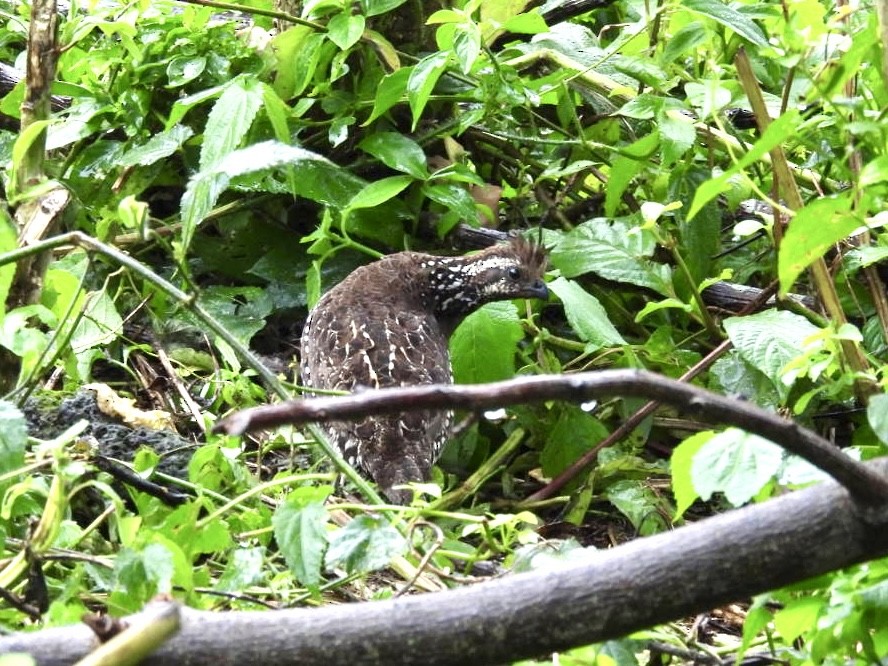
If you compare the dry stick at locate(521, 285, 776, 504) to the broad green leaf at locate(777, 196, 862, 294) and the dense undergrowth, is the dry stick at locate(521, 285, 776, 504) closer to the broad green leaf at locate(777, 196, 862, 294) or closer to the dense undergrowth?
the dense undergrowth

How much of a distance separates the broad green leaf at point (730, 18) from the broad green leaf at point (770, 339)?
785mm

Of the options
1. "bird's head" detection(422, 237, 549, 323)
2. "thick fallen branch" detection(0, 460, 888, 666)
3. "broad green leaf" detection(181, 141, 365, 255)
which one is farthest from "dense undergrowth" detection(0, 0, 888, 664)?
"thick fallen branch" detection(0, 460, 888, 666)

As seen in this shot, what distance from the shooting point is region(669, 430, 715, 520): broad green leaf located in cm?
225

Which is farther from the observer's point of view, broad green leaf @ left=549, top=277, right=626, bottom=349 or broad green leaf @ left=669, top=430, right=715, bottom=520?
broad green leaf @ left=549, top=277, right=626, bottom=349

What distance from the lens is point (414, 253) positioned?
5074 millimetres

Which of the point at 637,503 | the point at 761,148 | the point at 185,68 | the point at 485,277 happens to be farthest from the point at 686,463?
the point at 185,68

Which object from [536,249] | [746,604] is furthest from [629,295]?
[746,604]

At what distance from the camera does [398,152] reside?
15.7ft

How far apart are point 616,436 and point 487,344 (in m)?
0.64

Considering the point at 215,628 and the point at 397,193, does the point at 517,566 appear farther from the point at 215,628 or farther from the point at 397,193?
the point at 397,193

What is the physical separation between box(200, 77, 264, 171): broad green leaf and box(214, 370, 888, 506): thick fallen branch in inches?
63.0

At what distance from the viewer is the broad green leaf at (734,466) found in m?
2.07

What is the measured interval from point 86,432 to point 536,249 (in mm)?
1709

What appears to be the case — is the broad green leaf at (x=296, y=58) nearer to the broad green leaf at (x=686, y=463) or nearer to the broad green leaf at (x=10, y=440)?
the broad green leaf at (x=10, y=440)
